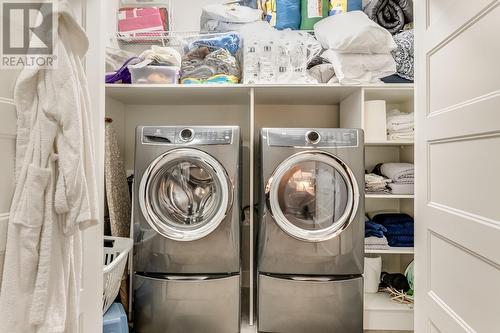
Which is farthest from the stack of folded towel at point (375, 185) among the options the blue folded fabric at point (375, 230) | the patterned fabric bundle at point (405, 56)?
the patterned fabric bundle at point (405, 56)

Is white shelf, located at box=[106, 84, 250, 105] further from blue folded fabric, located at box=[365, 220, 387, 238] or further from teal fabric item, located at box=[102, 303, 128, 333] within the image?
teal fabric item, located at box=[102, 303, 128, 333]

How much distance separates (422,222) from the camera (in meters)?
1.12

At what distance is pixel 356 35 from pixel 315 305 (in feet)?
5.52

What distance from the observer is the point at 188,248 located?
1.68 m

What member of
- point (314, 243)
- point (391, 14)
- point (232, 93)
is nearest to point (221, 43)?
point (232, 93)

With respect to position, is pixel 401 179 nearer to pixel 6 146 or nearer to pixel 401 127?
pixel 401 127

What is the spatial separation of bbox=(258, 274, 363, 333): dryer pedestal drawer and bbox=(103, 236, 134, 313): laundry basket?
0.87m

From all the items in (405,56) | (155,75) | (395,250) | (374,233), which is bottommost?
(395,250)

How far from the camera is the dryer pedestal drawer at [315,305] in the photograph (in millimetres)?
1670

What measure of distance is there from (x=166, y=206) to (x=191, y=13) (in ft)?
5.44

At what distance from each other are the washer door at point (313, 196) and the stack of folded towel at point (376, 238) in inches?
14.5

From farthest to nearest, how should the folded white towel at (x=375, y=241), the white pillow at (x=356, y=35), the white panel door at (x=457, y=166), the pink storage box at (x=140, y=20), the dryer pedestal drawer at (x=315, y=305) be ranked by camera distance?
the pink storage box at (x=140, y=20) → the folded white towel at (x=375, y=241) → the white pillow at (x=356, y=35) → the dryer pedestal drawer at (x=315, y=305) → the white panel door at (x=457, y=166)

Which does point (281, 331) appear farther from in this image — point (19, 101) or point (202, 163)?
point (19, 101)

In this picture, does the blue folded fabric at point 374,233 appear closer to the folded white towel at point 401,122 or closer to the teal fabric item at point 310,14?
the folded white towel at point 401,122
